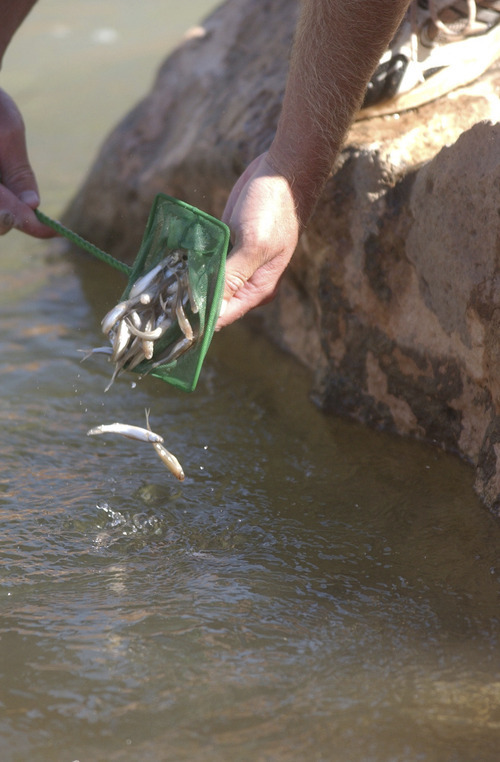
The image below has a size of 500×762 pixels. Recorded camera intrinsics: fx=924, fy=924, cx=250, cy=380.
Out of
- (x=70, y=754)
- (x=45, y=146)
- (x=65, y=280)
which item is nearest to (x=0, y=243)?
(x=65, y=280)

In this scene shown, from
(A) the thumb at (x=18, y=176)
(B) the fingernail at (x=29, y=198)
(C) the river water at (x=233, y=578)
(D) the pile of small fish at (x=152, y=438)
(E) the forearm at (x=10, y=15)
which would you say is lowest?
(C) the river water at (x=233, y=578)

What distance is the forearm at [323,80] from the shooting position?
2.58 m

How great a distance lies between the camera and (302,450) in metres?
3.35

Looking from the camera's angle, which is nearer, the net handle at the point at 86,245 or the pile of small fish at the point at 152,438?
the pile of small fish at the point at 152,438

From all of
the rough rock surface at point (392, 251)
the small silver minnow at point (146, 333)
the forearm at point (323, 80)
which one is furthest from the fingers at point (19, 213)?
the rough rock surface at point (392, 251)

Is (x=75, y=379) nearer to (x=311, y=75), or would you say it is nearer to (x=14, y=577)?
(x=14, y=577)

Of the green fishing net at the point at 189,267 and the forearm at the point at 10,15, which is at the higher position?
the forearm at the point at 10,15

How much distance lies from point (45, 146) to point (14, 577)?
486 centimetres

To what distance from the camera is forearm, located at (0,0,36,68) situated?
11.4 ft

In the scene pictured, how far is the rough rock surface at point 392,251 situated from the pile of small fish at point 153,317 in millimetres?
885

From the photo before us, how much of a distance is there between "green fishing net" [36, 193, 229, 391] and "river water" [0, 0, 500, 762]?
51 centimetres


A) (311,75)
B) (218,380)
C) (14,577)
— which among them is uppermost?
(311,75)

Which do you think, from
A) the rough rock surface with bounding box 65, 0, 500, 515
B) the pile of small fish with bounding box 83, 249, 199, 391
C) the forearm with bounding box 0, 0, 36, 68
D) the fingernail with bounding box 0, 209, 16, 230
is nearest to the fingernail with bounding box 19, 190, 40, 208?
the fingernail with bounding box 0, 209, 16, 230

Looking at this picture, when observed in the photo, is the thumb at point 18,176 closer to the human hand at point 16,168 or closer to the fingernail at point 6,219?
the human hand at point 16,168
